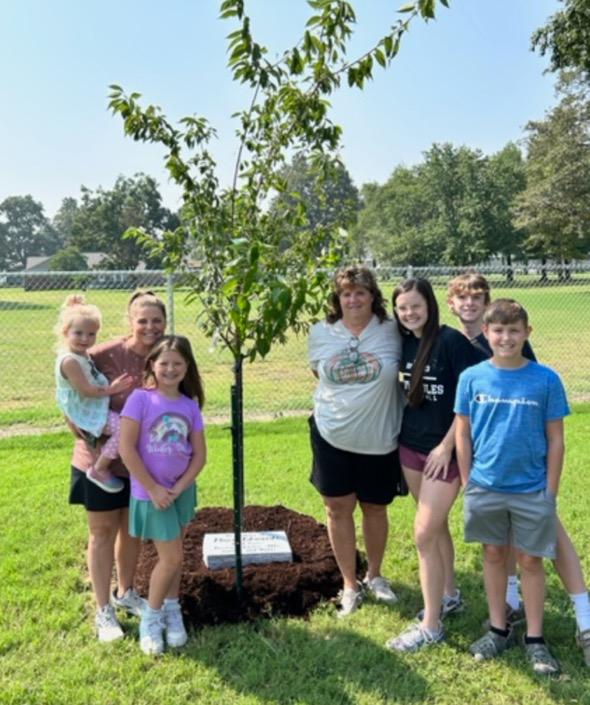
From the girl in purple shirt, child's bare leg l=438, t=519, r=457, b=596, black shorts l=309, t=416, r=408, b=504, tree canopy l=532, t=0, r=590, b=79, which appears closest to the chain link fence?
the girl in purple shirt

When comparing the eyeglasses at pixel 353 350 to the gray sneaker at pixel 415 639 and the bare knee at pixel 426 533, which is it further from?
the gray sneaker at pixel 415 639

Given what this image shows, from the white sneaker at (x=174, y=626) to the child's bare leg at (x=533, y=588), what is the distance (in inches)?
68.2

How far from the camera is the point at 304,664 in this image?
319 cm

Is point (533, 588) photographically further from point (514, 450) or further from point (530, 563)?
point (514, 450)

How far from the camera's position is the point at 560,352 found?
559 inches

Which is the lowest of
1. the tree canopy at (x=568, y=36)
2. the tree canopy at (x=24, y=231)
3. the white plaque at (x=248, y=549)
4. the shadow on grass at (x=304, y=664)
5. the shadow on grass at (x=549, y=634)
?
the shadow on grass at (x=549, y=634)

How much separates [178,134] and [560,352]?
12456 mm

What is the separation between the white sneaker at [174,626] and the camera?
3342mm

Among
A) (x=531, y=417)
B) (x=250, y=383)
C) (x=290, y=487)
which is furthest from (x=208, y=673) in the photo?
(x=250, y=383)

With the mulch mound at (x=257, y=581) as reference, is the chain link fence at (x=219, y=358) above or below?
above

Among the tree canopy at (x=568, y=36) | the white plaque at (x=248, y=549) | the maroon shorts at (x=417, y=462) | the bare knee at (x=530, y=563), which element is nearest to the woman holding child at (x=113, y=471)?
the white plaque at (x=248, y=549)

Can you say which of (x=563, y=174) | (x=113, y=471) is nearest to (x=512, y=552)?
(x=113, y=471)

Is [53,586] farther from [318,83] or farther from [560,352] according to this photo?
[560,352]

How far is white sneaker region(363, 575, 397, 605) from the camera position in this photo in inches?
151
